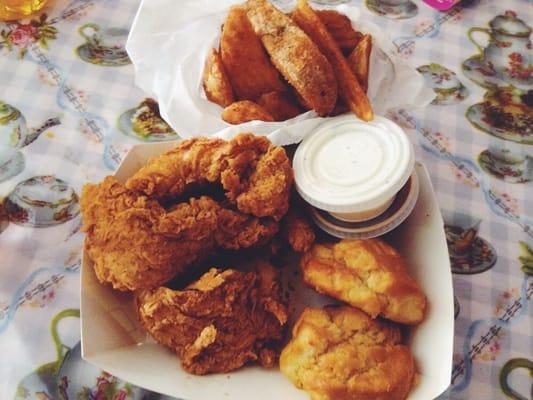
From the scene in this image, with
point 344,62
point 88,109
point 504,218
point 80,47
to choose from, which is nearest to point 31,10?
point 80,47

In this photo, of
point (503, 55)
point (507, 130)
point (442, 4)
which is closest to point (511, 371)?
point (507, 130)

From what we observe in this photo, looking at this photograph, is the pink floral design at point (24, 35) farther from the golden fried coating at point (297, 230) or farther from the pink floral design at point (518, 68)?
the pink floral design at point (518, 68)

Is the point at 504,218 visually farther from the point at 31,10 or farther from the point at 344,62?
the point at 31,10

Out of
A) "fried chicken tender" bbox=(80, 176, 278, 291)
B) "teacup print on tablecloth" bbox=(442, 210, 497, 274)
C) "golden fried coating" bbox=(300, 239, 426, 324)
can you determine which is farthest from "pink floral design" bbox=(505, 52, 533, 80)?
"fried chicken tender" bbox=(80, 176, 278, 291)

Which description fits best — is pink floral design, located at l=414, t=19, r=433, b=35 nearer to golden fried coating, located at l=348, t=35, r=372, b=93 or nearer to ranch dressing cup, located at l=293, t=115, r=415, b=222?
golden fried coating, located at l=348, t=35, r=372, b=93

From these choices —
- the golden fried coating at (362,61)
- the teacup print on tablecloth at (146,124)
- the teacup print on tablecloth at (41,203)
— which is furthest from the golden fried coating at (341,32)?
the teacup print on tablecloth at (41,203)
